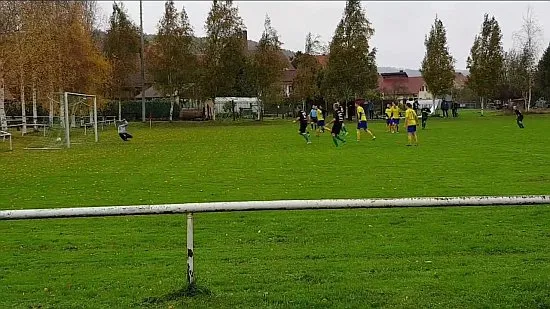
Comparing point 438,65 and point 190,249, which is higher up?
point 438,65

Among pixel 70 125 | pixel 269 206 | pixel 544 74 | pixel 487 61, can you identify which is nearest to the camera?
pixel 269 206

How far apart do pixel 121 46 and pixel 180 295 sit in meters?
65.4

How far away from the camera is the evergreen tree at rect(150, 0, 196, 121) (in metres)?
64.8

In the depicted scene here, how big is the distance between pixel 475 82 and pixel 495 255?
232 ft

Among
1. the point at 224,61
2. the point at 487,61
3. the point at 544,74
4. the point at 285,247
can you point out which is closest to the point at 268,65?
the point at 224,61

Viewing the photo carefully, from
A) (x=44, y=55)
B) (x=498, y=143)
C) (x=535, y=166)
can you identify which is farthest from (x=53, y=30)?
(x=535, y=166)

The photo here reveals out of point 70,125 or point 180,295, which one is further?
point 70,125

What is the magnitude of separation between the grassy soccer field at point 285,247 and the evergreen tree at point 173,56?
1918 inches

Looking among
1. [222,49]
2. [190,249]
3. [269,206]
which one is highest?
[222,49]

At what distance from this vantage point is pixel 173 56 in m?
64.8

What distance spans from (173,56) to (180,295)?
60830mm

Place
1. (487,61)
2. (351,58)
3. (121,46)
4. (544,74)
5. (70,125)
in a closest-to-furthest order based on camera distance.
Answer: (70,125)
(351,58)
(121,46)
(487,61)
(544,74)

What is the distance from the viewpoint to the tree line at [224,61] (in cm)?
4897

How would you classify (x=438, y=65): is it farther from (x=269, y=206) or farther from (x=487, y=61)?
(x=269, y=206)
